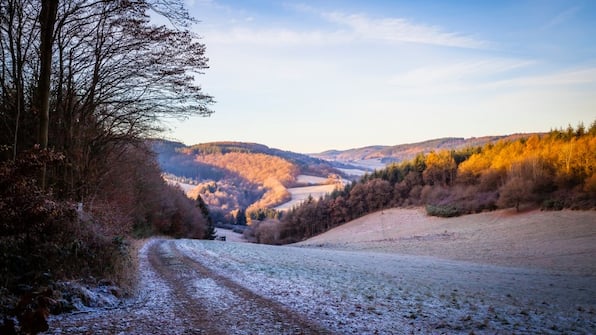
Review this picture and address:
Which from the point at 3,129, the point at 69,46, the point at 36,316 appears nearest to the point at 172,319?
the point at 36,316

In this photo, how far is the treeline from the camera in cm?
5584

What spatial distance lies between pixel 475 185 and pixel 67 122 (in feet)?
238

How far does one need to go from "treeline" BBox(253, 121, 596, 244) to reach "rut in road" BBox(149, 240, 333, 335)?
50804 millimetres

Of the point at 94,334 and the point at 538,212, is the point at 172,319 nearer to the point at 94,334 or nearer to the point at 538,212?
the point at 94,334

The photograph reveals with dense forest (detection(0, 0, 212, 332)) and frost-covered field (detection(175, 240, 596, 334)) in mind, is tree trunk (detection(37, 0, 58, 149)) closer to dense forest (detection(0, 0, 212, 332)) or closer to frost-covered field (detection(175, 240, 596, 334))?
dense forest (detection(0, 0, 212, 332))

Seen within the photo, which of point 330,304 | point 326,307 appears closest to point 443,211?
point 330,304

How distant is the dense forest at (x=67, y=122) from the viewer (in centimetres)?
796

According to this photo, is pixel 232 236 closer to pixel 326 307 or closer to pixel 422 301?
pixel 422 301

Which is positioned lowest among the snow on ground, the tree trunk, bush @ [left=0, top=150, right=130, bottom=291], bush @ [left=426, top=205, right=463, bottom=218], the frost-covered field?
the snow on ground

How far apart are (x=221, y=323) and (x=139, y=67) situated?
389 inches

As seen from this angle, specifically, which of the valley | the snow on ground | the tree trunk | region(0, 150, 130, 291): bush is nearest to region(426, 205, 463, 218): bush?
the valley

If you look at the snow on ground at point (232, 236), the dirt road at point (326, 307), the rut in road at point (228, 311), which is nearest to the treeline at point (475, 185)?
the snow on ground at point (232, 236)

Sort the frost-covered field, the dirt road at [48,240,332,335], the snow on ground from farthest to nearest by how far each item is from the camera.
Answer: the snow on ground
the frost-covered field
the dirt road at [48,240,332,335]

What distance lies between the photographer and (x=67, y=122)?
15477mm
